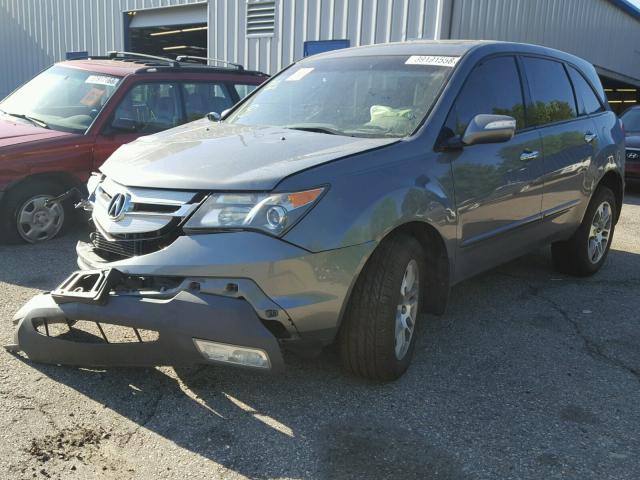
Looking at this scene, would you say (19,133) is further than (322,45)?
No

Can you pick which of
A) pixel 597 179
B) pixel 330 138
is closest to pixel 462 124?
pixel 330 138

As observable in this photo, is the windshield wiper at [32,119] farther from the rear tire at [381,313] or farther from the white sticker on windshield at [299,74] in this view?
the rear tire at [381,313]

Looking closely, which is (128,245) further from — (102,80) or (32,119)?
(102,80)

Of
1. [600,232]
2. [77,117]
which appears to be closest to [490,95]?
[600,232]

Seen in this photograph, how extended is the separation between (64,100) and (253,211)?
4.47 meters

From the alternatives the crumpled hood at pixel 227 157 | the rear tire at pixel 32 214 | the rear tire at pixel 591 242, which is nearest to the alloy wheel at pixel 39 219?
the rear tire at pixel 32 214

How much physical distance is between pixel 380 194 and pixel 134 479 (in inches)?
63.6

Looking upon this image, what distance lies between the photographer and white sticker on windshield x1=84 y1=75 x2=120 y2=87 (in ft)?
20.8

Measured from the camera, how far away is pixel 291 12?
11680 mm

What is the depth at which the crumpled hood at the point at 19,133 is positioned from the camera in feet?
18.3

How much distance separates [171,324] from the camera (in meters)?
2.66

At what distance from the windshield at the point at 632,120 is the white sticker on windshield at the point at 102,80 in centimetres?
935

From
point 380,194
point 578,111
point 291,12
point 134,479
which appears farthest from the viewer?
point 291,12

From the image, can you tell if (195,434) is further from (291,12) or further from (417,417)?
(291,12)
